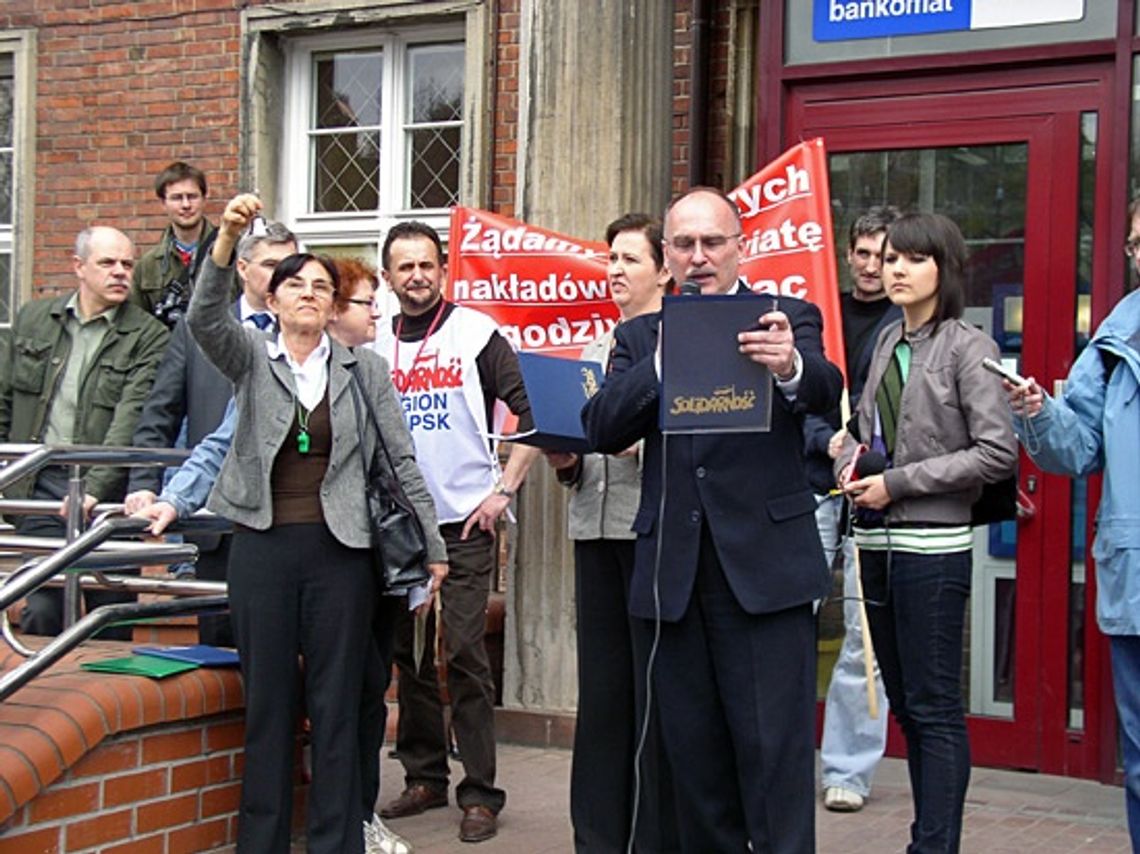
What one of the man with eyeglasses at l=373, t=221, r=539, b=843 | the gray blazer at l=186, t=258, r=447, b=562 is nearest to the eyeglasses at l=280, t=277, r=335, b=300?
the gray blazer at l=186, t=258, r=447, b=562

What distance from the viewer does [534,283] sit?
7062mm

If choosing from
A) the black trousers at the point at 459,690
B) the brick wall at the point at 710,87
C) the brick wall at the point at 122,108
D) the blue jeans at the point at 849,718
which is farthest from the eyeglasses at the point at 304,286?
the brick wall at the point at 122,108

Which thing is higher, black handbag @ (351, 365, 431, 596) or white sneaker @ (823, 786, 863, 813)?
black handbag @ (351, 365, 431, 596)

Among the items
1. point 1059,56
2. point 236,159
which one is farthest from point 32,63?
point 1059,56

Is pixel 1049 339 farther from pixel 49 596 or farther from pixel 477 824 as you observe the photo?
pixel 49 596

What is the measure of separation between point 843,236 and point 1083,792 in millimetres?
2450

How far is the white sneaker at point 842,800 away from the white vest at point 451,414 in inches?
65.8

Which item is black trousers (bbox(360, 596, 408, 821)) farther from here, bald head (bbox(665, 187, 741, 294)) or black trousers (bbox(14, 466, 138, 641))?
bald head (bbox(665, 187, 741, 294))

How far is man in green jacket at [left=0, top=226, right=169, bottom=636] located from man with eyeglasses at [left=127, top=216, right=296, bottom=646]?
0.35 metres

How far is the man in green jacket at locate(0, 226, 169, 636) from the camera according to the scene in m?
6.44

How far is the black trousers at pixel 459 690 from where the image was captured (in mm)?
6094

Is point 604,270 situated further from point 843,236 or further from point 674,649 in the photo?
point 674,649

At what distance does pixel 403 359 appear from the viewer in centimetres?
629

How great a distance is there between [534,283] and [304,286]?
1.97m
